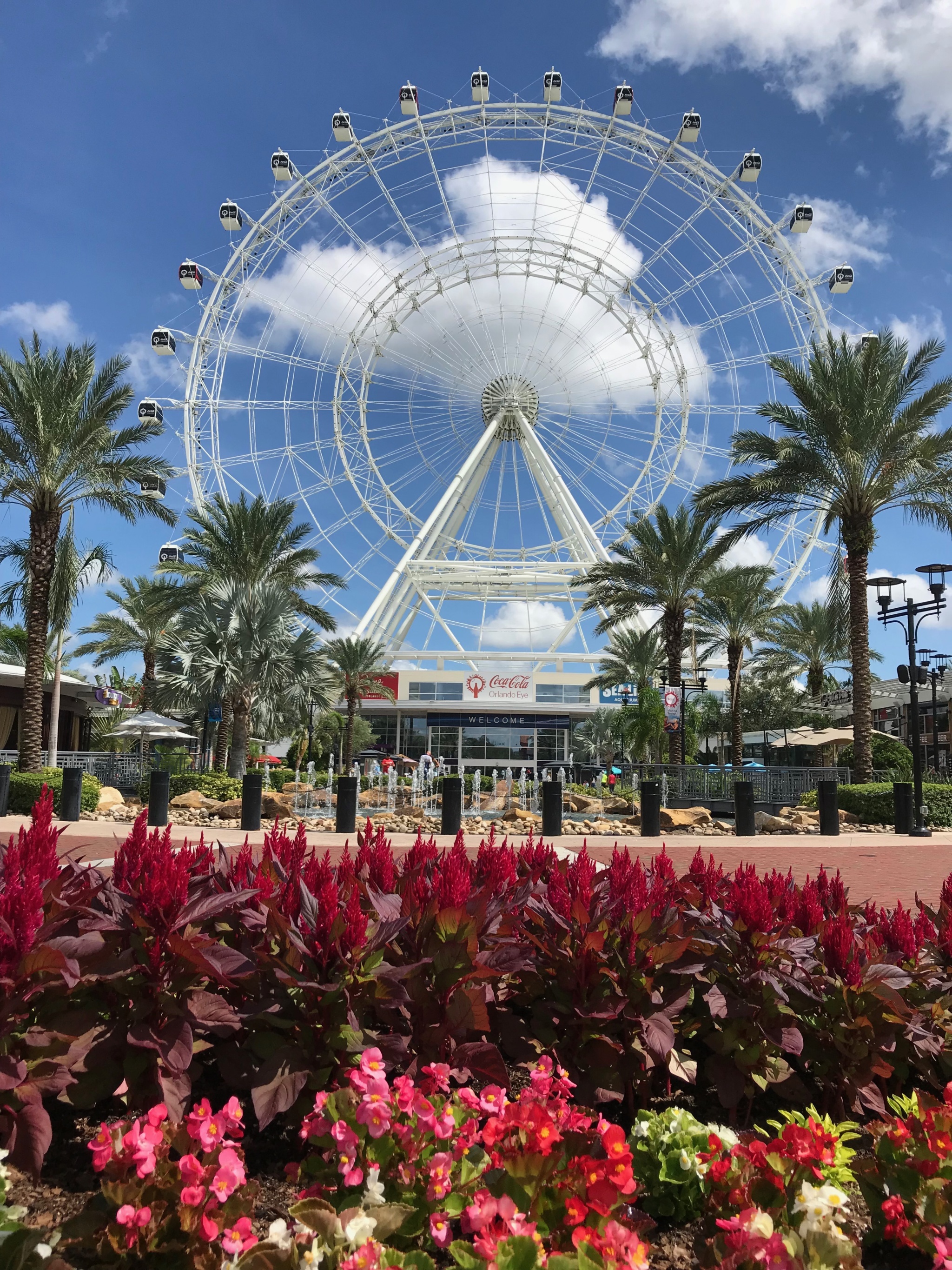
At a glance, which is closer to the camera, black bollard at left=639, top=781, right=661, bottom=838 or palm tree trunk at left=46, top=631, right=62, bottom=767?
black bollard at left=639, top=781, right=661, bottom=838

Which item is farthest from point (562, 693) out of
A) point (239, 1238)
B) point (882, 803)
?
point (239, 1238)

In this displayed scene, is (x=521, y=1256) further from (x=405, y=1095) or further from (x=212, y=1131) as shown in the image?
(x=212, y=1131)

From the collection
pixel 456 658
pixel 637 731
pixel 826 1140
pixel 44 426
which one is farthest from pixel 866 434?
pixel 456 658

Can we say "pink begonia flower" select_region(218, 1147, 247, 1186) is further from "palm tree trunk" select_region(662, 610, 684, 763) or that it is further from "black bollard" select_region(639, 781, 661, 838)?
"palm tree trunk" select_region(662, 610, 684, 763)

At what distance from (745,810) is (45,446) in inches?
676

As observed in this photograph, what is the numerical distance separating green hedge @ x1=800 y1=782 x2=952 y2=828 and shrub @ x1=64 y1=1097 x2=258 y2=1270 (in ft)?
62.0

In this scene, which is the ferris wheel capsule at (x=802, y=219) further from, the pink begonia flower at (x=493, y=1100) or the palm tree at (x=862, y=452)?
the pink begonia flower at (x=493, y=1100)

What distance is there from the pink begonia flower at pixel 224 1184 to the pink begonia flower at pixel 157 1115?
0.71 feet

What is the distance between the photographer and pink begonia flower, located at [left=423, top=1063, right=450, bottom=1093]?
229cm

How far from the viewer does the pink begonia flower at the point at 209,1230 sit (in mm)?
1801

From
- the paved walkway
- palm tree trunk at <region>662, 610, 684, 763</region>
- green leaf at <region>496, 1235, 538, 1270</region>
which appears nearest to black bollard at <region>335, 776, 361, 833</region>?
the paved walkway

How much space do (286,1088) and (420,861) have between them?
1380mm

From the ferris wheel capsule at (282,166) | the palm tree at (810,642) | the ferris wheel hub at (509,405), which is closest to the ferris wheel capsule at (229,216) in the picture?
the ferris wheel capsule at (282,166)

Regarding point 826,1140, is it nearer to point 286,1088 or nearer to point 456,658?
point 286,1088
